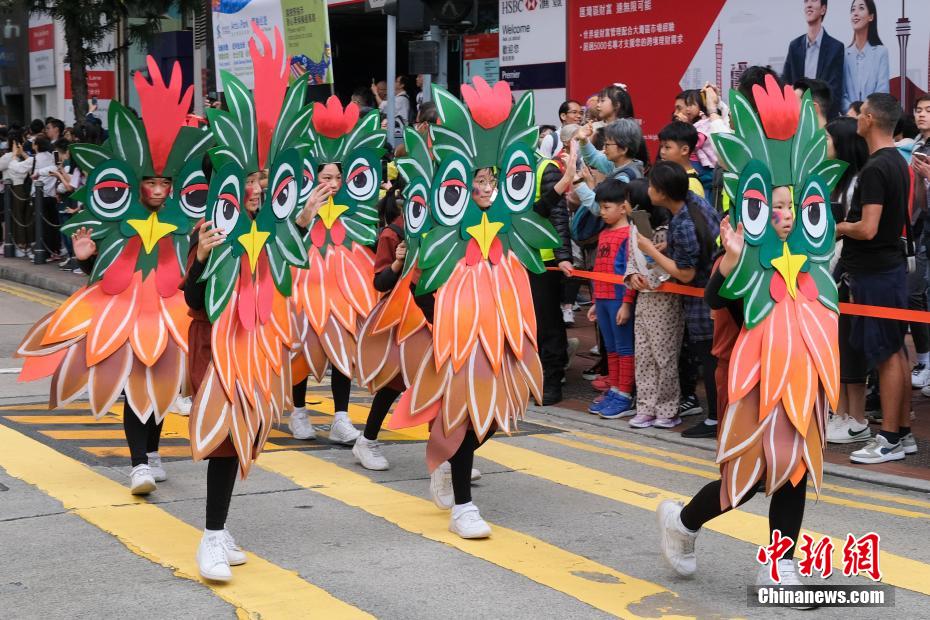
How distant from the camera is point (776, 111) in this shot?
5.04m

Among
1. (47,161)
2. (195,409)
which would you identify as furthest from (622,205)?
(47,161)

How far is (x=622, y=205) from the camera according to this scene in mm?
8781

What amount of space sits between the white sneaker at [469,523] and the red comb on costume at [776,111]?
2090mm

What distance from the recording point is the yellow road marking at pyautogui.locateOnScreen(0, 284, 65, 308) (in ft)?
48.5

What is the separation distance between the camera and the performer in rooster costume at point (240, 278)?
5156 millimetres

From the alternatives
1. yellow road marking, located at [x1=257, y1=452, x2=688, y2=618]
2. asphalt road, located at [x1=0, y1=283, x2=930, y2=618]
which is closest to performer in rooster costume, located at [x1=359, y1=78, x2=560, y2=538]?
yellow road marking, located at [x1=257, y1=452, x2=688, y2=618]

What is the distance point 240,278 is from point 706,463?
338cm

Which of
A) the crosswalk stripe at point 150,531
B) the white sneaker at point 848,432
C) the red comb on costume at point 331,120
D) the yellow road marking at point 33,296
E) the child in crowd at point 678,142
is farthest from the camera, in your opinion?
the yellow road marking at point 33,296

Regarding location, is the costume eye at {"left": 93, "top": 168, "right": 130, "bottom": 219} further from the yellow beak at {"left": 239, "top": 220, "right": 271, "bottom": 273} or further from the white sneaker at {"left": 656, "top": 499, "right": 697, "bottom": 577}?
the white sneaker at {"left": 656, "top": 499, "right": 697, "bottom": 577}

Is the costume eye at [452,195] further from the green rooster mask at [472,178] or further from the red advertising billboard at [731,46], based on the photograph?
the red advertising billboard at [731,46]

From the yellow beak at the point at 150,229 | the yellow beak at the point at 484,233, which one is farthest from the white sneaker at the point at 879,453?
the yellow beak at the point at 150,229

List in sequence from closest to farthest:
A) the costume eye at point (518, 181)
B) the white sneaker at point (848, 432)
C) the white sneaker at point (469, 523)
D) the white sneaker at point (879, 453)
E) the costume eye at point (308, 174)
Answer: the white sneaker at point (469, 523) → the costume eye at point (518, 181) → the costume eye at point (308, 174) → the white sneaker at point (879, 453) → the white sneaker at point (848, 432)

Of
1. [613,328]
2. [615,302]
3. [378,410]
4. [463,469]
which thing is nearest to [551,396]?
[613,328]

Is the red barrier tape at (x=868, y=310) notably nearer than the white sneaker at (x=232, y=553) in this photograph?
No
